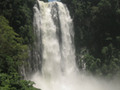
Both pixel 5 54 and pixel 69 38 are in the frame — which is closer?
pixel 5 54

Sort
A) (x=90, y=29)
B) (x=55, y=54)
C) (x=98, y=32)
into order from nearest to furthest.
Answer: (x=55, y=54) < (x=98, y=32) < (x=90, y=29)

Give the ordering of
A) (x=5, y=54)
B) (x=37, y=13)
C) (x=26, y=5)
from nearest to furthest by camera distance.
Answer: (x=5, y=54)
(x=26, y=5)
(x=37, y=13)

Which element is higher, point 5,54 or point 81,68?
point 5,54

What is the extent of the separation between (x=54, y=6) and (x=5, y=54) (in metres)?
8.65

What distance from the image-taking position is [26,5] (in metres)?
13.6

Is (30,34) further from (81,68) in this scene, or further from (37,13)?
(81,68)

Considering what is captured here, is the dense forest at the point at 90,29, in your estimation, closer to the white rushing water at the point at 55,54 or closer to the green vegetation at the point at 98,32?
the green vegetation at the point at 98,32

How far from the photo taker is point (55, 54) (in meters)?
14.6

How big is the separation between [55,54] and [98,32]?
4.96 meters

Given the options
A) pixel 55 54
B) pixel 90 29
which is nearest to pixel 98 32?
pixel 90 29

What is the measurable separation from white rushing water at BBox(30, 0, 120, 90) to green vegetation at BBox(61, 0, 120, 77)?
2.84 feet

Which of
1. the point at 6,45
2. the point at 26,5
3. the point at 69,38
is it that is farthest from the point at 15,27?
the point at 69,38

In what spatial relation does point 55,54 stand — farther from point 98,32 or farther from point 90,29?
point 98,32

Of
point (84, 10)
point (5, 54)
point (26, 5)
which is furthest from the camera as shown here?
point (84, 10)
